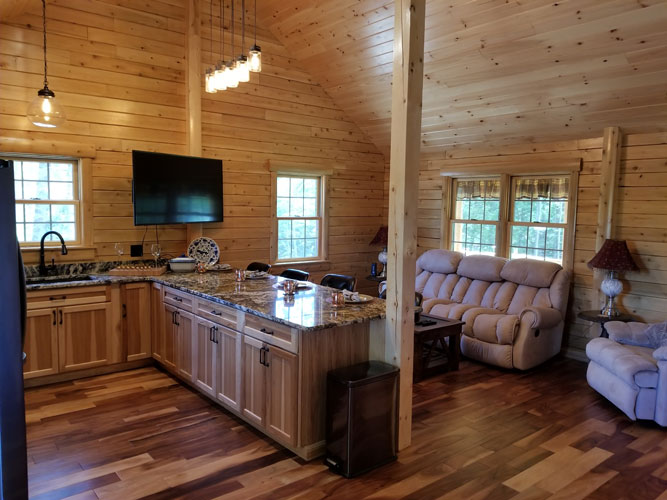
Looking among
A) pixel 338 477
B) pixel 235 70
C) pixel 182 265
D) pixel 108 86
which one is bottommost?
pixel 338 477

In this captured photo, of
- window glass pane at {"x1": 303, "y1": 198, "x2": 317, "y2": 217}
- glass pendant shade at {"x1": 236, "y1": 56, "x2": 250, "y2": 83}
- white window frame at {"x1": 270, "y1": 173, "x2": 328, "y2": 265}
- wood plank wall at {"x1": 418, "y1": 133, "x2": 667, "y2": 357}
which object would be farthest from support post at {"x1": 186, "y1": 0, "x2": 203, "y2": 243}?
wood plank wall at {"x1": 418, "y1": 133, "x2": 667, "y2": 357}

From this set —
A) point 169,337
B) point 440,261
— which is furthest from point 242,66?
point 440,261

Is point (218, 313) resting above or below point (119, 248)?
below

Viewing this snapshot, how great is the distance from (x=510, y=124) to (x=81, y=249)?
4.45m

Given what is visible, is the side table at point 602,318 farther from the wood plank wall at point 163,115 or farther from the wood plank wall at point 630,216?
the wood plank wall at point 163,115

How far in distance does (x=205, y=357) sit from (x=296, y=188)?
307 cm

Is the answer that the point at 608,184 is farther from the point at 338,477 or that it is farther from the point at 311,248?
the point at 338,477

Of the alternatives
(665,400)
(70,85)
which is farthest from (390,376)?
(70,85)

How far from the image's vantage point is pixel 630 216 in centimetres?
486

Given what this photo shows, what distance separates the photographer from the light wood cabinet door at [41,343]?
4.13 meters

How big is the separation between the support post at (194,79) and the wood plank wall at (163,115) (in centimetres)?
10

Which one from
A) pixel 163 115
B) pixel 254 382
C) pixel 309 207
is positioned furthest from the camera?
pixel 309 207

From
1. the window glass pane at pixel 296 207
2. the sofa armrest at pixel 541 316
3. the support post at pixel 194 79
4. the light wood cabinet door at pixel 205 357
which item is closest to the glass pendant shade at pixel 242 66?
the light wood cabinet door at pixel 205 357

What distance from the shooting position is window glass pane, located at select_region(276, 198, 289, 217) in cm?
633
